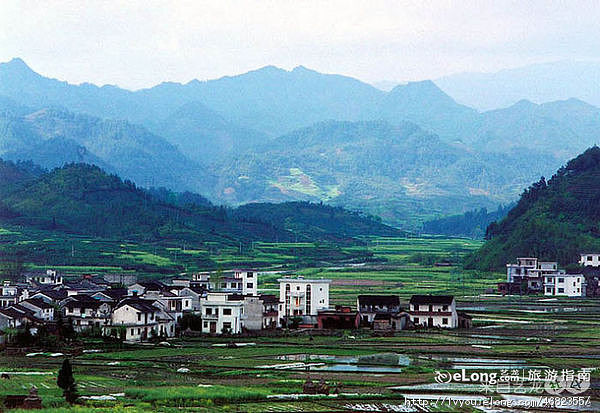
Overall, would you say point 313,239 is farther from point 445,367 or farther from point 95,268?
point 445,367

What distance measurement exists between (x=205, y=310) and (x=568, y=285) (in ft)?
125

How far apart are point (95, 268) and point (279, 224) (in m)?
69.5

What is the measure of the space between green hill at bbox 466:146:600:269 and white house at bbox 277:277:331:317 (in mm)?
39692

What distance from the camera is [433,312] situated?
61.5 metres

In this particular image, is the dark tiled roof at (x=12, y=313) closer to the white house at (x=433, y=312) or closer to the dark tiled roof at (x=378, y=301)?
the dark tiled roof at (x=378, y=301)

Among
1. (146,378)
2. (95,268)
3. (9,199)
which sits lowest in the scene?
(146,378)

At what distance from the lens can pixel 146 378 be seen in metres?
38.0

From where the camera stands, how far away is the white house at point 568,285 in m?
85.6

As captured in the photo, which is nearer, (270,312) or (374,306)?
(270,312)

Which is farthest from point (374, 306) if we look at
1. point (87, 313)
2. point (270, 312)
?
point (87, 313)

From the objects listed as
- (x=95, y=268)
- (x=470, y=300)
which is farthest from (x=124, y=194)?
(x=470, y=300)

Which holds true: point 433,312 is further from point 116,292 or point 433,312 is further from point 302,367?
point 302,367

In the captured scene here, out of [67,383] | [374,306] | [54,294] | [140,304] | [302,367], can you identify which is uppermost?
[54,294]

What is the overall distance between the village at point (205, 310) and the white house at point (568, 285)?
2165 cm
